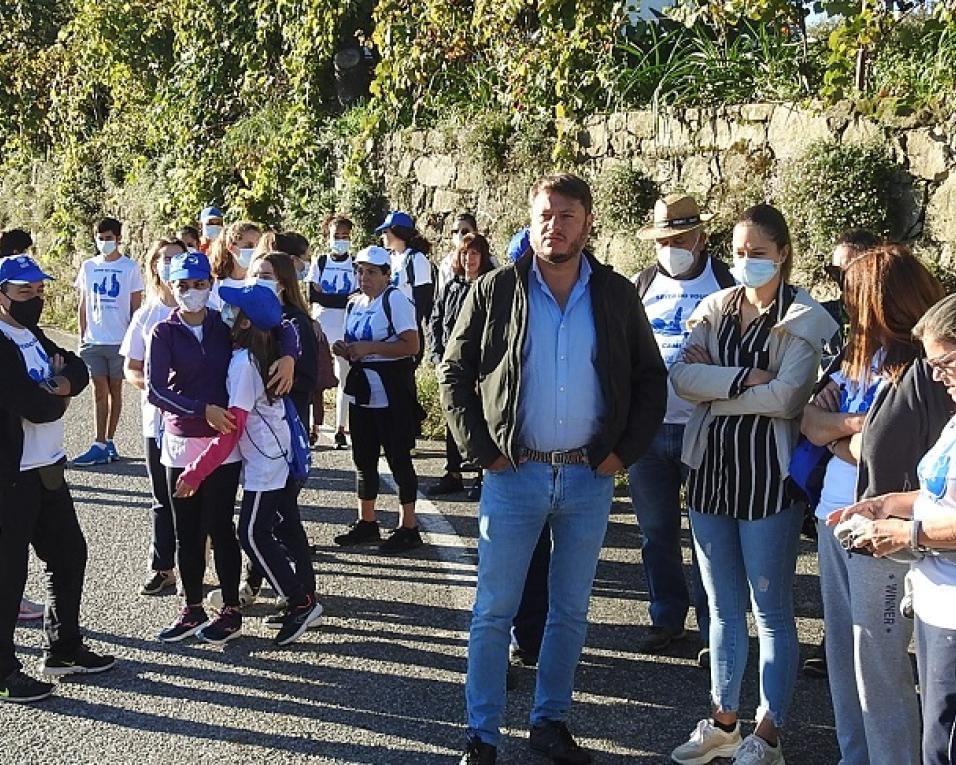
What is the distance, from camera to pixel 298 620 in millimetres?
5992

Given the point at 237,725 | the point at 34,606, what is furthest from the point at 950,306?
the point at 34,606

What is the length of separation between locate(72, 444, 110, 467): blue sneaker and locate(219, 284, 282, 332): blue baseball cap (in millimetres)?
4627

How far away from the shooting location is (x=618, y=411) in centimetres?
443

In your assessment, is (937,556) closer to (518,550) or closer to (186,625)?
(518,550)

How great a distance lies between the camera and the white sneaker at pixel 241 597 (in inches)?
249

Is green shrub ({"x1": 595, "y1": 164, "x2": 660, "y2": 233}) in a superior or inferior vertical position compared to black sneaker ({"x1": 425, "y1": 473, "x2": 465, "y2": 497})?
superior

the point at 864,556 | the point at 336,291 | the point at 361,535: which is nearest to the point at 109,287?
the point at 336,291

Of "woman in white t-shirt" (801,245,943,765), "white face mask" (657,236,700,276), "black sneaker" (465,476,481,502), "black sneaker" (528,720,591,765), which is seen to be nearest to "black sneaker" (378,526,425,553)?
"black sneaker" (465,476,481,502)

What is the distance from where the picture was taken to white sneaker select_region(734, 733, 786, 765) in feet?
14.3

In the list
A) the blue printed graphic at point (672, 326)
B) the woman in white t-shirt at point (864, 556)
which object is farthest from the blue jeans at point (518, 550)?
the blue printed graphic at point (672, 326)

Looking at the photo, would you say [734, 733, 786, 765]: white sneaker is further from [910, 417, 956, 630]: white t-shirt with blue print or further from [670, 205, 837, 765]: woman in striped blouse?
[910, 417, 956, 630]: white t-shirt with blue print

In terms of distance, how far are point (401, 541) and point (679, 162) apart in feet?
15.8

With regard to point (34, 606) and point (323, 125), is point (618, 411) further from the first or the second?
point (323, 125)

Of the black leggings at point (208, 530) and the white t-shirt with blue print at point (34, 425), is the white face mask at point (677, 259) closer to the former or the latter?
the black leggings at point (208, 530)
